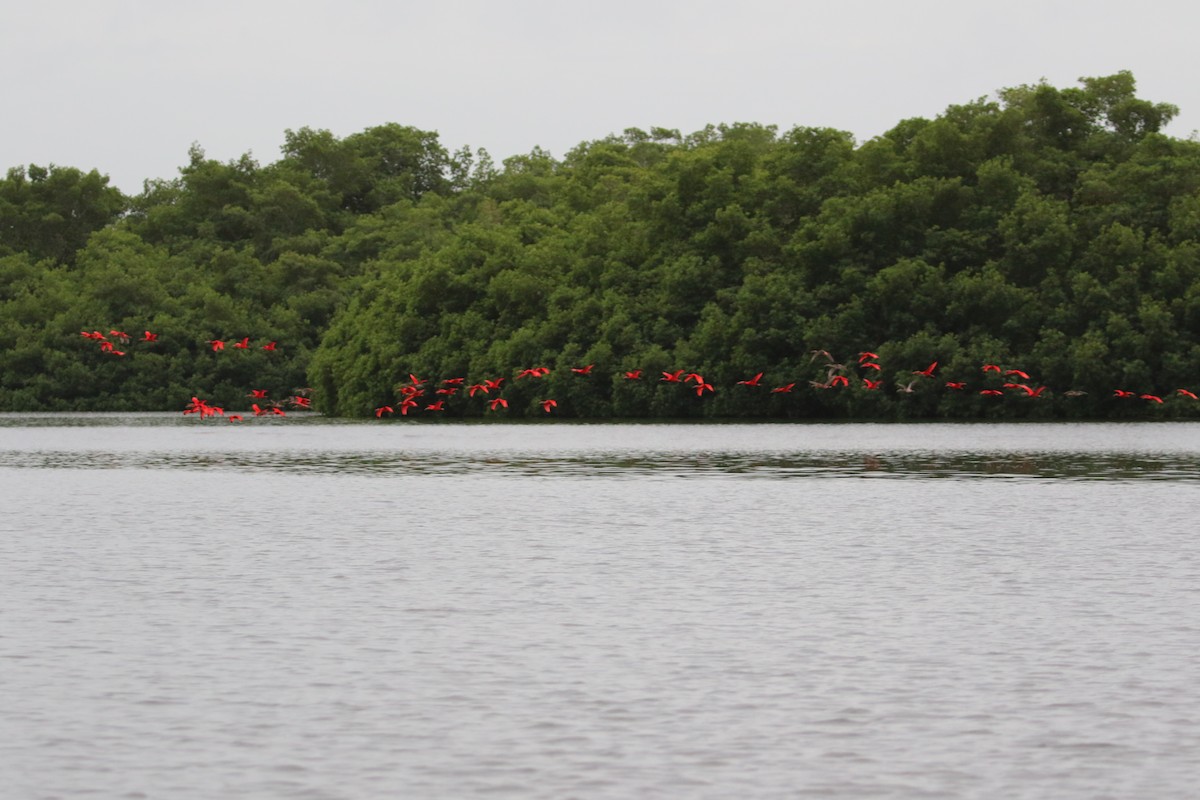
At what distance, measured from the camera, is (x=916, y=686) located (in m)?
11.3

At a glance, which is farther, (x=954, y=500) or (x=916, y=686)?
(x=954, y=500)

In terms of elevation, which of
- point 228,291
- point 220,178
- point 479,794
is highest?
point 220,178

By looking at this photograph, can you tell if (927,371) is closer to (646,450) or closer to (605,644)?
(646,450)

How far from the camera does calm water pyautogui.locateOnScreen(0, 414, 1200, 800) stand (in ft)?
30.0

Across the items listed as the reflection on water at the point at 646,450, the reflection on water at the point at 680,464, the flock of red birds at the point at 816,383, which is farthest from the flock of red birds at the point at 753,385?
the reflection on water at the point at 680,464

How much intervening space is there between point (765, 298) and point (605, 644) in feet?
200

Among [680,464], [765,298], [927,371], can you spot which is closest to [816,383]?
[927,371]

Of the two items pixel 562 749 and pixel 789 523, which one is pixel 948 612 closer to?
pixel 562 749

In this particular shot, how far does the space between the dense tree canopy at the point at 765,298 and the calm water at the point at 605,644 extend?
1623 inches

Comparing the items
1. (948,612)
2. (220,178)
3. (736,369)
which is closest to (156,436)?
(736,369)

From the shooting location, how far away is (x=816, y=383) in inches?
2616

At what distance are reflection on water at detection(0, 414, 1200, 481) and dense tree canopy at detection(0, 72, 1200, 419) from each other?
20.2 feet

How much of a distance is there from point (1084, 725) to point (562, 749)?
9.41 ft

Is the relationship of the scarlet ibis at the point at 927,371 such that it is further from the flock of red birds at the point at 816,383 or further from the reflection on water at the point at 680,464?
the reflection on water at the point at 680,464
